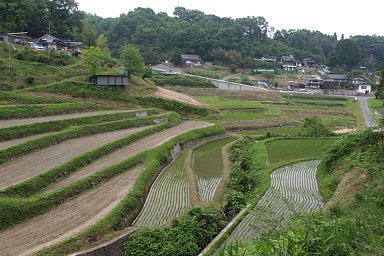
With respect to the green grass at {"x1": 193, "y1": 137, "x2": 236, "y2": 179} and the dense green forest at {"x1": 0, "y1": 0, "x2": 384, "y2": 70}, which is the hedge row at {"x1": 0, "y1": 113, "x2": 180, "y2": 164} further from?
the dense green forest at {"x1": 0, "y1": 0, "x2": 384, "y2": 70}

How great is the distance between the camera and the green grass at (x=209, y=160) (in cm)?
2333

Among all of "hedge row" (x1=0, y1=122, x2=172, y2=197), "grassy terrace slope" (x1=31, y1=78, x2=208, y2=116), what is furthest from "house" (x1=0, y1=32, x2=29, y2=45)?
"hedge row" (x1=0, y1=122, x2=172, y2=197)

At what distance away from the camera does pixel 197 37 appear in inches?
3408

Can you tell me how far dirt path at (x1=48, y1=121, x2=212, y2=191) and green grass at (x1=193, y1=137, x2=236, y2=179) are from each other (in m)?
2.78

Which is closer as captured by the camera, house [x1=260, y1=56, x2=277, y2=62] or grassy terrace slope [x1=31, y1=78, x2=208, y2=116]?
grassy terrace slope [x1=31, y1=78, x2=208, y2=116]

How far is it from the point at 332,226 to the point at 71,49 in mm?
51448

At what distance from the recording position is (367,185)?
47.1 feet

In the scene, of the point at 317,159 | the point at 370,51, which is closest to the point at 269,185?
the point at 317,159

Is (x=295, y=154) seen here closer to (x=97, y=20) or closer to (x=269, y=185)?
(x=269, y=185)

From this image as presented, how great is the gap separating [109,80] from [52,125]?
13568mm

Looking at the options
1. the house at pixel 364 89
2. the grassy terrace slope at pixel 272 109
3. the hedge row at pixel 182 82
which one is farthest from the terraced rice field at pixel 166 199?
the house at pixel 364 89

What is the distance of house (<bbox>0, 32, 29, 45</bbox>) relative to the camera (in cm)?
4506

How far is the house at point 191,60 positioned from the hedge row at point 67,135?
46045mm

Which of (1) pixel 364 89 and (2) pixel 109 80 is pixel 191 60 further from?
(2) pixel 109 80
